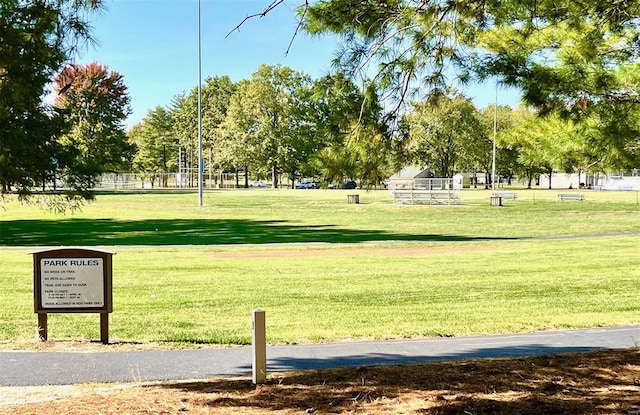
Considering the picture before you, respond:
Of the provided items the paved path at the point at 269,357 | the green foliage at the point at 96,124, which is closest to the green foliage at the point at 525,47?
the paved path at the point at 269,357

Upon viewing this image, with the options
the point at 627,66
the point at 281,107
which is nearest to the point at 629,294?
the point at 627,66

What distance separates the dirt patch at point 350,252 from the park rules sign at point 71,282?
33.2 ft

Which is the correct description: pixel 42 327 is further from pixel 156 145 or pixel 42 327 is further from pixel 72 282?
pixel 156 145

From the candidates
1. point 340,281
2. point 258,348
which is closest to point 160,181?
point 340,281

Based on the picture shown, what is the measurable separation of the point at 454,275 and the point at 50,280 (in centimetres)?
932

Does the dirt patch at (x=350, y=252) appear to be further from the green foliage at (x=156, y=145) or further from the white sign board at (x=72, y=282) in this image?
the green foliage at (x=156, y=145)

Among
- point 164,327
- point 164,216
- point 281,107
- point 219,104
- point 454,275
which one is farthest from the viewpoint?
point 219,104

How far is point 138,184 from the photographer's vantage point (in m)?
111

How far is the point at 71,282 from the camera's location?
8469 millimetres

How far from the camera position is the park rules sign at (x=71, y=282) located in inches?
332

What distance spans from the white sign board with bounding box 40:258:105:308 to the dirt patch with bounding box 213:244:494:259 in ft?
33.2

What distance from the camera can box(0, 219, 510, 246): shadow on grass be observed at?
23797 mm

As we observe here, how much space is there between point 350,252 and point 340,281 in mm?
5845

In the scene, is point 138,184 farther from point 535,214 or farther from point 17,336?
point 17,336
